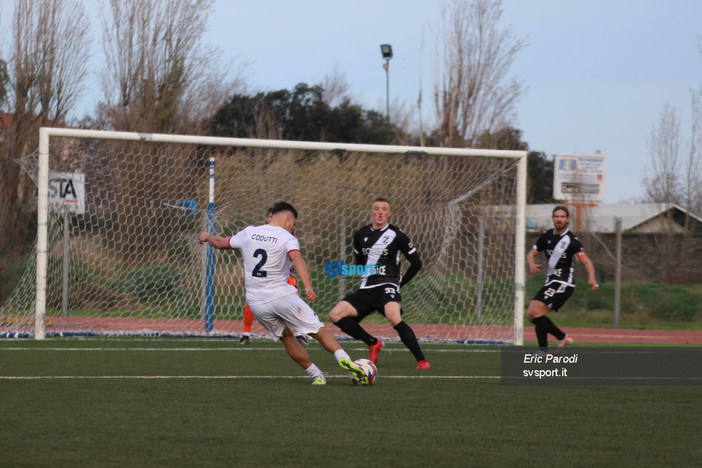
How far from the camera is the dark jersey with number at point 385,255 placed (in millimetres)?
10453

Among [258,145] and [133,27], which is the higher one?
[133,27]

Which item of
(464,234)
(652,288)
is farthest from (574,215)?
(464,234)

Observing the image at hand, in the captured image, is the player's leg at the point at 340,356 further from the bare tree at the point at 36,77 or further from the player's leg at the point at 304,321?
the bare tree at the point at 36,77

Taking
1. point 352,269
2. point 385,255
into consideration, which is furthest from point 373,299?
point 352,269

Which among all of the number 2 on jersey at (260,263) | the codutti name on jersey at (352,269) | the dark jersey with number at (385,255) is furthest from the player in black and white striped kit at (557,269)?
the number 2 on jersey at (260,263)

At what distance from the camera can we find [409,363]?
1123cm

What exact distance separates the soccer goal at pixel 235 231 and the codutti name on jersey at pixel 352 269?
10cm

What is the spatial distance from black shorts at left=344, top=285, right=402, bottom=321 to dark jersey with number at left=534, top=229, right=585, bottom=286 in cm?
231

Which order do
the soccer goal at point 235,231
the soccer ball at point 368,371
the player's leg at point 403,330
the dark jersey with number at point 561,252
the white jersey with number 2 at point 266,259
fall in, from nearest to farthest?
the white jersey with number 2 at point 266,259 → the soccer ball at point 368,371 → the player's leg at point 403,330 → the dark jersey with number at point 561,252 → the soccer goal at point 235,231

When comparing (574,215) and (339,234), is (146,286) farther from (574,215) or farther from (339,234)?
(574,215)

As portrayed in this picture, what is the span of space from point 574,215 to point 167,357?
62.0ft

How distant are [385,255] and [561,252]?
2490 mm

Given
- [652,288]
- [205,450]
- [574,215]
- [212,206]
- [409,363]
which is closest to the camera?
[205,450]

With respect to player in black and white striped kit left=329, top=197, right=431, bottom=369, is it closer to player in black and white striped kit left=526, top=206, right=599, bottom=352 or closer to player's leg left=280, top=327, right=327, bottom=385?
player's leg left=280, top=327, right=327, bottom=385
